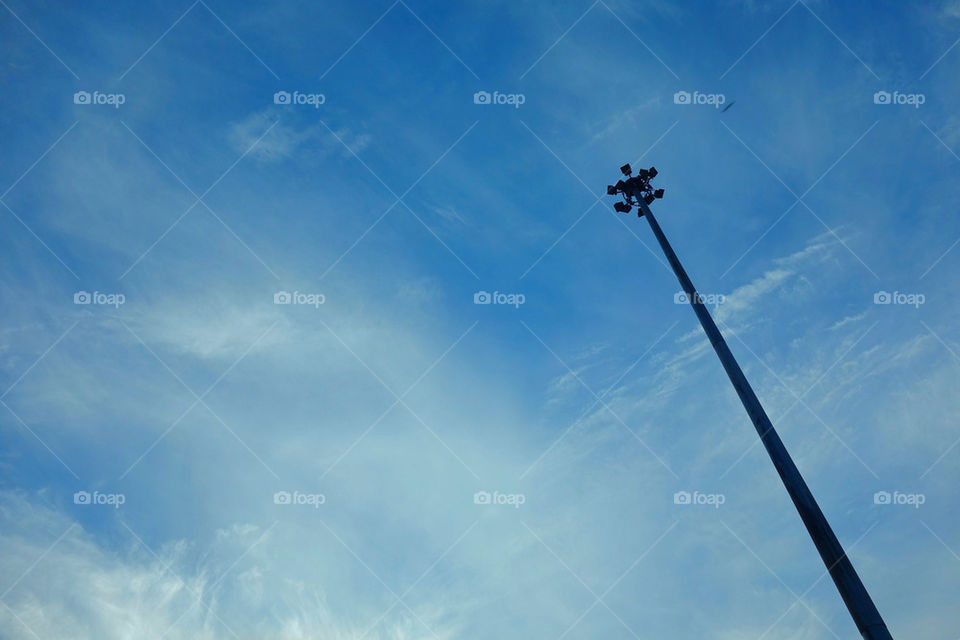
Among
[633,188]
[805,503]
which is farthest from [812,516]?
[633,188]

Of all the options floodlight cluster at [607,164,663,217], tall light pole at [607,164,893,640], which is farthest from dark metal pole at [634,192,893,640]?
floodlight cluster at [607,164,663,217]

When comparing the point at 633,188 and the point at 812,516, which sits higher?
the point at 633,188

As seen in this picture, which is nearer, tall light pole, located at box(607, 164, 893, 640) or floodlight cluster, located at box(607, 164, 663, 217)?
tall light pole, located at box(607, 164, 893, 640)

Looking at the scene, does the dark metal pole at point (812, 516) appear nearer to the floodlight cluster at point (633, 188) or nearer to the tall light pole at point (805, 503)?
the tall light pole at point (805, 503)

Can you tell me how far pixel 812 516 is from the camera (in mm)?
7703

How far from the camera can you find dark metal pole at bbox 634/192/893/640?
6762 mm

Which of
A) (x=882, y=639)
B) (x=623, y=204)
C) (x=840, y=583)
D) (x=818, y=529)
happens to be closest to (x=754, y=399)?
(x=818, y=529)

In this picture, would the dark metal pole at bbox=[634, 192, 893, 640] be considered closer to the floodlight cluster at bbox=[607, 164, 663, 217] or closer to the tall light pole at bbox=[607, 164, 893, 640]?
the tall light pole at bbox=[607, 164, 893, 640]

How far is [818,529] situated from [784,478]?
3.06 feet

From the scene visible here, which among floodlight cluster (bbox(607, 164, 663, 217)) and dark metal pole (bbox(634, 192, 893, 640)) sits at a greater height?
floodlight cluster (bbox(607, 164, 663, 217))

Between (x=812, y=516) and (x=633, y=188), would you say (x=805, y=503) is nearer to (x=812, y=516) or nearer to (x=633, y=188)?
(x=812, y=516)

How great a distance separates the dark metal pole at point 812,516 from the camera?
6.76 m

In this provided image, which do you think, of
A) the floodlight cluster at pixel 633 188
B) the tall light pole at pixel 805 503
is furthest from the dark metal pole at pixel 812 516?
the floodlight cluster at pixel 633 188

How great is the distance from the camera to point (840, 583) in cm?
705
